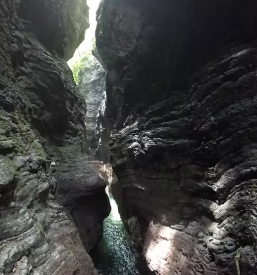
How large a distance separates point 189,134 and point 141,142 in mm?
2101

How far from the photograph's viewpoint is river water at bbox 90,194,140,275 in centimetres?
976

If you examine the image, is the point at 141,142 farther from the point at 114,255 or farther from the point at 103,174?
the point at 103,174

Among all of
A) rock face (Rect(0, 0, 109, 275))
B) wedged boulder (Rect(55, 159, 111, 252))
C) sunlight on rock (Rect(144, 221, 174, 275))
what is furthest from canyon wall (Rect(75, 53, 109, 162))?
sunlight on rock (Rect(144, 221, 174, 275))

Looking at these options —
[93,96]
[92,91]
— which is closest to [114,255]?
[93,96]

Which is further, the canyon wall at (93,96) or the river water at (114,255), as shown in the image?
the canyon wall at (93,96)

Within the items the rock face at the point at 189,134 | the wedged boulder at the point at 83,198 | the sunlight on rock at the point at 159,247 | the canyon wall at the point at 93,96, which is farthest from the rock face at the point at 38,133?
the canyon wall at the point at 93,96

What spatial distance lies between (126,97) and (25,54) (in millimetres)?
4593

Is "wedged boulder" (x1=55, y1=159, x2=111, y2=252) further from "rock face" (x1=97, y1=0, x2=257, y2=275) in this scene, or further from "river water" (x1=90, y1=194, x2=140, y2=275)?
"rock face" (x1=97, y1=0, x2=257, y2=275)

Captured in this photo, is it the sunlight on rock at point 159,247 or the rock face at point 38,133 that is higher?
the rock face at point 38,133

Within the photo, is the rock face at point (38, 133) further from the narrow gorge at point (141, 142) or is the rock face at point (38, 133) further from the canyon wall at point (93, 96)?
the canyon wall at point (93, 96)

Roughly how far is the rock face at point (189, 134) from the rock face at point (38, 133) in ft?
7.68

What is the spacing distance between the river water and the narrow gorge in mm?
71

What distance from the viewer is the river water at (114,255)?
9.76 m

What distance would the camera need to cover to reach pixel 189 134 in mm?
8141
